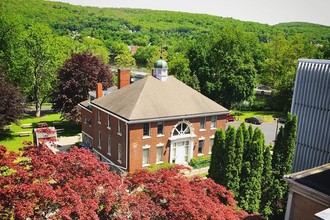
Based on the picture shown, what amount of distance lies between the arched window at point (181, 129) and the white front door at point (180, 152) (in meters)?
0.89

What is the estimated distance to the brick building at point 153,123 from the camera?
91.4 feet

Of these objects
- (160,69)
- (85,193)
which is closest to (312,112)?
(160,69)

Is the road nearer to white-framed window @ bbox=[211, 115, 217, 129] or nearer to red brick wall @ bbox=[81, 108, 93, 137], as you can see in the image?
white-framed window @ bbox=[211, 115, 217, 129]

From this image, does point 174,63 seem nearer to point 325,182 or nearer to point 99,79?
point 99,79

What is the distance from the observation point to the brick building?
27.8m

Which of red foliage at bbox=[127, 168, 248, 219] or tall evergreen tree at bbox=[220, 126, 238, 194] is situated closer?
red foliage at bbox=[127, 168, 248, 219]

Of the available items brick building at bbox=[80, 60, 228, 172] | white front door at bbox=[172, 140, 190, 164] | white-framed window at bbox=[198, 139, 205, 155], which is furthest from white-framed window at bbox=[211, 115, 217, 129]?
white front door at bbox=[172, 140, 190, 164]

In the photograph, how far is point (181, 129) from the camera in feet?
99.8

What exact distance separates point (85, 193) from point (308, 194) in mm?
11552

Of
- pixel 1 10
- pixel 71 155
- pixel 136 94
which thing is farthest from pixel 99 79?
pixel 71 155

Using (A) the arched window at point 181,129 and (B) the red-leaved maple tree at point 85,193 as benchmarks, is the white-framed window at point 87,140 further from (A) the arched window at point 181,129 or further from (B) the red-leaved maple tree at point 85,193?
(B) the red-leaved maple tree at point 85,193

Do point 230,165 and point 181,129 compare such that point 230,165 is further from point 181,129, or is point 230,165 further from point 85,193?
point 85,193

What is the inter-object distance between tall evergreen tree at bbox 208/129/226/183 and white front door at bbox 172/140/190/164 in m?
8.68

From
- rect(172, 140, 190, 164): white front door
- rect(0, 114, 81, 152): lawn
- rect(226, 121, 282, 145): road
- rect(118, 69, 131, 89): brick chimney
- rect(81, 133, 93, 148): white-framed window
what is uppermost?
rect(118, 69, 131, 89): brick chimney
